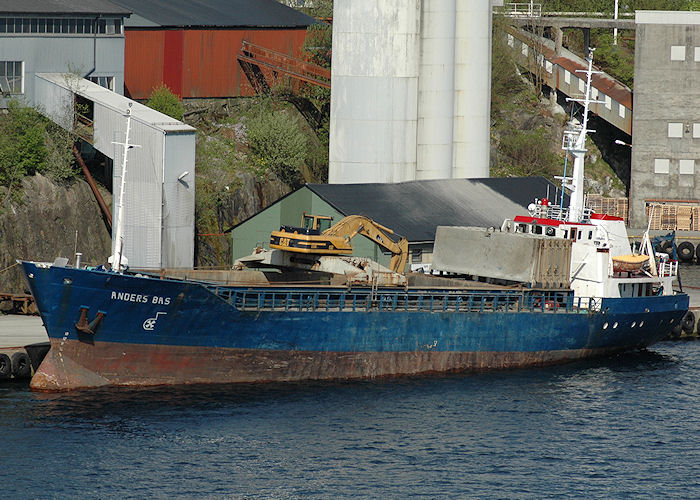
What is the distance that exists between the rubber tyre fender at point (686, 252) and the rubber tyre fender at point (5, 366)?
1930 inches

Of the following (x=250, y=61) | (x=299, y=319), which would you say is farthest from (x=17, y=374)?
(x=250, y=61)

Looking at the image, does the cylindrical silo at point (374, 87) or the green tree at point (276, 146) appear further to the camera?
the green tree at point (276, 146)

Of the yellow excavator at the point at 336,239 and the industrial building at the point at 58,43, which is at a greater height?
the industrial building at the point at 58,43

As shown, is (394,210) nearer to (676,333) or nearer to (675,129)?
(676,333)

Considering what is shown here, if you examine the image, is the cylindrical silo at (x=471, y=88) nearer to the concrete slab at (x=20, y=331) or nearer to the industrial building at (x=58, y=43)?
the industrial building at (x=58, y=43)

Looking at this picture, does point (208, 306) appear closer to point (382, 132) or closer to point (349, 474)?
point (349, 474)

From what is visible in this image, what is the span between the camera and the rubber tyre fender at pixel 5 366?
151ft

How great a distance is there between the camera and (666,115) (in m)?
89.4

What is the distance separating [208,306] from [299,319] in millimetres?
3695

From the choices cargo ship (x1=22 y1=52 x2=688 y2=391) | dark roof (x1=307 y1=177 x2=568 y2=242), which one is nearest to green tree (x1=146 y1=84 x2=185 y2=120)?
dark roof (x1=307 y1=177 x2=568 y2=242)

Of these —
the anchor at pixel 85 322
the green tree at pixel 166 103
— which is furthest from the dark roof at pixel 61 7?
the anchor at pixel 85 322

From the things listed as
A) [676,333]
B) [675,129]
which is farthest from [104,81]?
[675,129]

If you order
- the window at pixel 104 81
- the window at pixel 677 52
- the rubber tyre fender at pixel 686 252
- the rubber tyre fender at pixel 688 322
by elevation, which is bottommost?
the rubber tyre fender at pixel 688 322

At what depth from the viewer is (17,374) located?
46.5 metres
